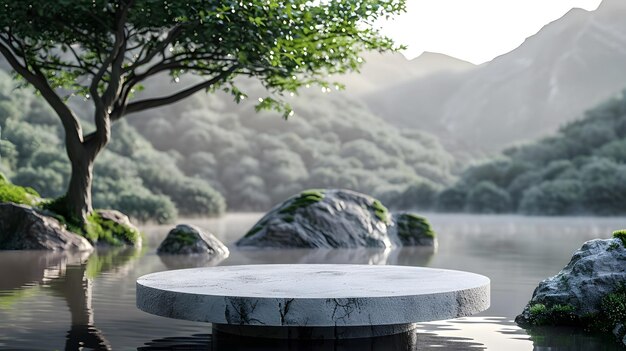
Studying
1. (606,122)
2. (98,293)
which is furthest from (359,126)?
(98,293)

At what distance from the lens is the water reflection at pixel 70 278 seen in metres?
8.88

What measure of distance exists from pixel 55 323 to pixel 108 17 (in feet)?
46.5

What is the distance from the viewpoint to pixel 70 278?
14125 mm

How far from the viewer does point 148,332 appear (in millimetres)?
9086

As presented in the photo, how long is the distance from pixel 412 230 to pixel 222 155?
189 ft

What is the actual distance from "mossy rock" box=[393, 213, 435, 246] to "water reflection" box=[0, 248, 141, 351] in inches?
314

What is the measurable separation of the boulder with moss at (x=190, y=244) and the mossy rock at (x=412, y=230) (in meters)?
6.49

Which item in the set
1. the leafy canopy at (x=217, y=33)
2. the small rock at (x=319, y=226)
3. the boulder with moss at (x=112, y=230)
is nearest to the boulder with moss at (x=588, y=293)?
the leafy canopy at (x=217, y=33)

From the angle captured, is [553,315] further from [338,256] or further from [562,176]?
[562,176]

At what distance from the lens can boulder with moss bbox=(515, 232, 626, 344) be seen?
9.49 m

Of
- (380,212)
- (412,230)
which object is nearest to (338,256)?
(380,212)

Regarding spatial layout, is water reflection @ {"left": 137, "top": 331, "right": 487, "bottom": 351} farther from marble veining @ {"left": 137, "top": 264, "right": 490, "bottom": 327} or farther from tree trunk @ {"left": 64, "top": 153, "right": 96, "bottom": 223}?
tree trunk @ {"left": 64, "top": 153, "right": 96, "bottom": 223}

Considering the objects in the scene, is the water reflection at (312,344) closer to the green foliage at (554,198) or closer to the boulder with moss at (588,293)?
the boulder with moss at (588,293)

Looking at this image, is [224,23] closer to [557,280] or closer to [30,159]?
[557,280]
